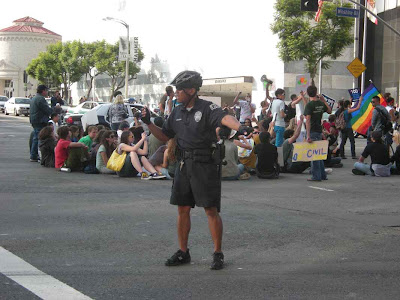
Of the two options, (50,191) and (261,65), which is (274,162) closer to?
(50,191)

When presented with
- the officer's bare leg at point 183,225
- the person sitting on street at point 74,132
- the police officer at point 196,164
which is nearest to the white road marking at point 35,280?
the police officer at point 196,164

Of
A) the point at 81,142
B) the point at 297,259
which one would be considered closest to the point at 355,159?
the point at 81,142

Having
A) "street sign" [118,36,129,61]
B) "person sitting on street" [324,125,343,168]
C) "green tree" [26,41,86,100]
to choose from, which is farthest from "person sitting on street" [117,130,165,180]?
"green tree" [26,41,86,100]

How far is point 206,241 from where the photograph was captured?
734 cm

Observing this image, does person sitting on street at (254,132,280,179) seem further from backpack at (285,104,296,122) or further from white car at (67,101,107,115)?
white car at (67,101,107,115)

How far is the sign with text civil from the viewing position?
13.2 metres

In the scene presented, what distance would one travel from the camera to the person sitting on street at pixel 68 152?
14719 mm

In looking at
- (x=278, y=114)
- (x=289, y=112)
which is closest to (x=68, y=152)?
(x=278, y=114)

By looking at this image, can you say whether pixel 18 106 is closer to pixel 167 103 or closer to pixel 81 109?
pixel 81 109

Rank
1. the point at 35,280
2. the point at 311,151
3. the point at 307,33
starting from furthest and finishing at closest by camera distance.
Result: the point at 307,33 → the point at 311,151 → the point at 35,280

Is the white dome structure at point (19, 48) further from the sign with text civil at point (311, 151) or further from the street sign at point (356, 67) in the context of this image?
the sign with text civil at point (311, 151)

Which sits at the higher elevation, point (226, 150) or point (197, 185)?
point (197, 185)

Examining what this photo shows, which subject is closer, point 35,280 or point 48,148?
point 35,280

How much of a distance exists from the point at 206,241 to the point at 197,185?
1.39 metres
